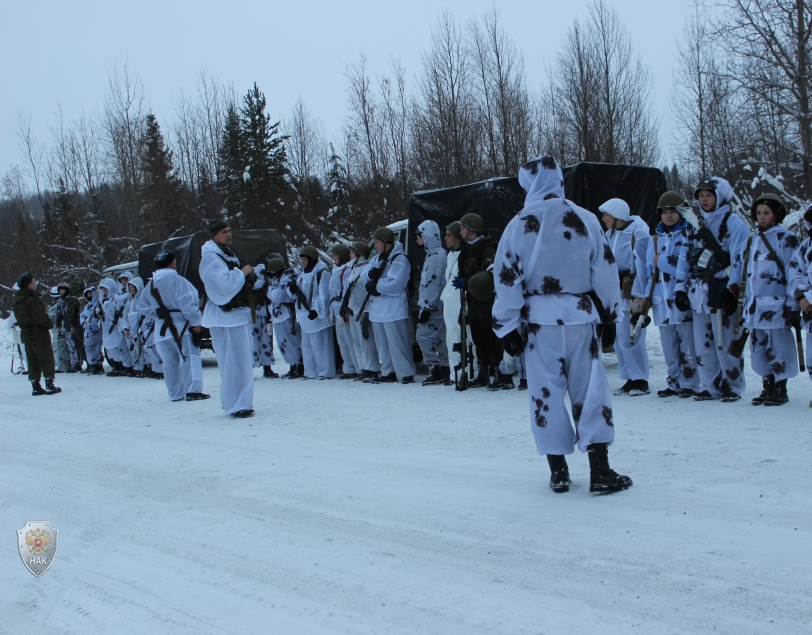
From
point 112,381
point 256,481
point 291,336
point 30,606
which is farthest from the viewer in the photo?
point 112,381

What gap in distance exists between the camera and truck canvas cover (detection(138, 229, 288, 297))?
15.5m

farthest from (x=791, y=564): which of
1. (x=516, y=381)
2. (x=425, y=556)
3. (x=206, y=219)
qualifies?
(x=206, y=219)

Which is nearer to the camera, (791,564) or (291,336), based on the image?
(791,564)

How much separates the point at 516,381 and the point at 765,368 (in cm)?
346

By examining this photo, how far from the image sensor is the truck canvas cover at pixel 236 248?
50.7ft

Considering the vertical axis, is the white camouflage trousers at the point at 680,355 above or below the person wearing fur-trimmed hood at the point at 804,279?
below

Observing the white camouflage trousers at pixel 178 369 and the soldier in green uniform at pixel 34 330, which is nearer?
the white camouflage trousers at pixel 178 369

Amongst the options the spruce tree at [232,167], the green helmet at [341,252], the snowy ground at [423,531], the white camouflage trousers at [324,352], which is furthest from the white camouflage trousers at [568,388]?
the spruce tree at [232,167]

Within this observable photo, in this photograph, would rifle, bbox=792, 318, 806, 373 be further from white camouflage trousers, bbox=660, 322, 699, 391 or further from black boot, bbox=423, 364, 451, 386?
black boot, bbox=423, 364, 451, 386

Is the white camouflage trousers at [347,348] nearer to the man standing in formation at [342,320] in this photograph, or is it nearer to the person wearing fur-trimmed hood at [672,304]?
the man standing in formation at [342,320]

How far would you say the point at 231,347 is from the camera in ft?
27.6

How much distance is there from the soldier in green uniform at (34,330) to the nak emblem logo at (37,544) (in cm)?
931

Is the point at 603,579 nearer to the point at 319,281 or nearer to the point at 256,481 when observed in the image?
the point at 256,481

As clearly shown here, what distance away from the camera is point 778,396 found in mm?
6570
